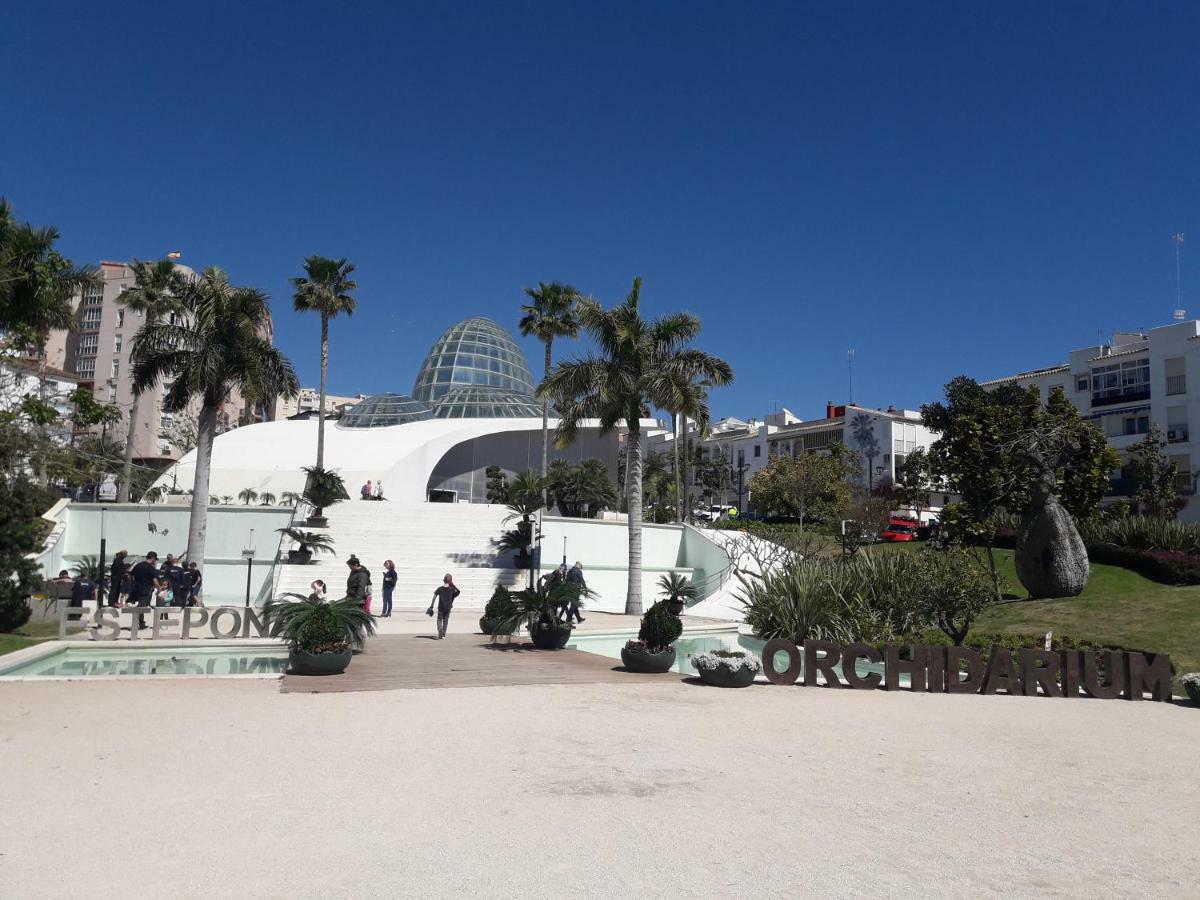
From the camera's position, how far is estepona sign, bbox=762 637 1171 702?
1293 cm

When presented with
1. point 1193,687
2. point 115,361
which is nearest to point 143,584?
point 1193,687

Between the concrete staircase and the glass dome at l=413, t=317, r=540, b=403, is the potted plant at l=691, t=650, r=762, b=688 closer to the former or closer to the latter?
the concrete staircase

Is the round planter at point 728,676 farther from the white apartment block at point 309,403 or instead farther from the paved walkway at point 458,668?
the white apartment block at point 309,403

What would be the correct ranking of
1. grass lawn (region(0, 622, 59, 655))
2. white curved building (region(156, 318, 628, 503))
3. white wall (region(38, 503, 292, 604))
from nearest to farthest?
grass lawn (region(0, 622, 59, 655))
white wall (region(38, 503, 292, 604))
white curved building (region(156, 318, 628, 503))

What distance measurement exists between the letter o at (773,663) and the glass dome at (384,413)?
151 ft

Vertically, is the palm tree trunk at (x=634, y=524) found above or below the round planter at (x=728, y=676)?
above

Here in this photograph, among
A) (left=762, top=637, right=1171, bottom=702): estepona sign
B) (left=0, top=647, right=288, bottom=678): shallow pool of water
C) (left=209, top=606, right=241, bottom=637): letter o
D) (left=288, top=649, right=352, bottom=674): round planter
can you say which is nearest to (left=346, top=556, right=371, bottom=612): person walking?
(left=209, top=606, right=241, bottom=637): letter o

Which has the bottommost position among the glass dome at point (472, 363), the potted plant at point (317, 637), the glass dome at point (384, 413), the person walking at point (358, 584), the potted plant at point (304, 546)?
the potted plant at point (317, 637)

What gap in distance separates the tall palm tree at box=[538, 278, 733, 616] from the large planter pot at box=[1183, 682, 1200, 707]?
13.6 m

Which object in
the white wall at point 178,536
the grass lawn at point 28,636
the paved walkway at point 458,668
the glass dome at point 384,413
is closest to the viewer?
the paved walkway at point 458,668

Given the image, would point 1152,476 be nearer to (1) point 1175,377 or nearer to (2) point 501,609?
(1) point 1175,377

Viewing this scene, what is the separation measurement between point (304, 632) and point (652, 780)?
7.03 m

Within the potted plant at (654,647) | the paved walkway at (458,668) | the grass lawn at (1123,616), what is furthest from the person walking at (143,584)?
the grass lawn at (1123,616)

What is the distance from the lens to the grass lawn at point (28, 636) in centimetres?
1434
